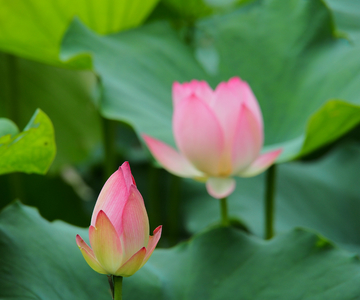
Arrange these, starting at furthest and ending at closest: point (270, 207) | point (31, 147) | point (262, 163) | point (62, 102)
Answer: point (62, 102)
point (270, 207)
point (262, 163)
point (31, 147)

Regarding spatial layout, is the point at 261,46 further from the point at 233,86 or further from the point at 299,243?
the point at 299,243

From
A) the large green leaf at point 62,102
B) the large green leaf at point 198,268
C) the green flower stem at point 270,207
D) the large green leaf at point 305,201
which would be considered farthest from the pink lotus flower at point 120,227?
the large green leaf at point 62,102

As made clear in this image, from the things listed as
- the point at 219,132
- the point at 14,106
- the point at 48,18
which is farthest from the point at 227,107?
the point at 14,106

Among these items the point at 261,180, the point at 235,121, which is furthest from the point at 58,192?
the point at 235,121

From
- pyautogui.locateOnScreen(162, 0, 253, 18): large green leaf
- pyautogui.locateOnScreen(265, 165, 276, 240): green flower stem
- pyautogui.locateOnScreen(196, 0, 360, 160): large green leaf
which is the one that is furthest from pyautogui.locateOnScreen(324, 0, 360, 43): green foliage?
pyautogui.locateOnScreen(265, 165, 276, 240): green flower stem

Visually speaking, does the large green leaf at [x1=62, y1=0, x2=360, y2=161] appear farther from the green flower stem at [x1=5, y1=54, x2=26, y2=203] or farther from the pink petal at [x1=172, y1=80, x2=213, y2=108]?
the green flower stem at [x1=5, y1=54, x2=26, y2=203]

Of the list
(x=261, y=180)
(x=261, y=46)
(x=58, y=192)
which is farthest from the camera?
(x=58, y=192)

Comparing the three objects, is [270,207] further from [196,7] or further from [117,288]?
[196,7]
